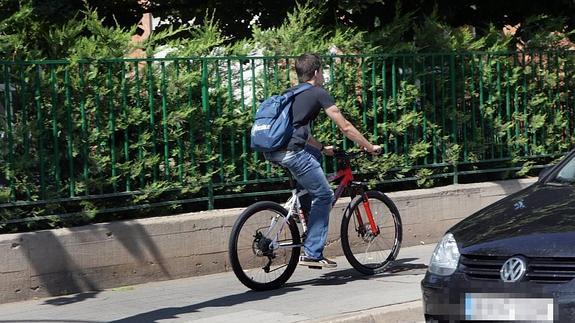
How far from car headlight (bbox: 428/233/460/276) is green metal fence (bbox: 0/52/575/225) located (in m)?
3.27

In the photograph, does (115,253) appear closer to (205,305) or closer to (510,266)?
(205,305)

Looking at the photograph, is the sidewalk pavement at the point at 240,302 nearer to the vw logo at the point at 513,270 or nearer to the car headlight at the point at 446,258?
the car headlight at the point at 446,258

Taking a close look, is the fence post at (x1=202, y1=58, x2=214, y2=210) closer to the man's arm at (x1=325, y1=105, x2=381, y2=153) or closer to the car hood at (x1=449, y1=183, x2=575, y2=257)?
the man's arm at (x1=325, y1=105, x2=381, y2=153)

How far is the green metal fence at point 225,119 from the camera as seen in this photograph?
26.9ft

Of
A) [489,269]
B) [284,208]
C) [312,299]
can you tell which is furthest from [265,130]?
[489,269]

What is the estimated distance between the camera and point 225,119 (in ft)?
30.0

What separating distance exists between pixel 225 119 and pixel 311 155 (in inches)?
49.5

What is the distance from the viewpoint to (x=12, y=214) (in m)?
8.05

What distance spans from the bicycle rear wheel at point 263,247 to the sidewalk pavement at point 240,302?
0.40ft

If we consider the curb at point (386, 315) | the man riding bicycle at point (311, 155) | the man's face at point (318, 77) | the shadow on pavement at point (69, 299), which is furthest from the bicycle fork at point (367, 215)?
the shadow on pavement at point (69, 299)

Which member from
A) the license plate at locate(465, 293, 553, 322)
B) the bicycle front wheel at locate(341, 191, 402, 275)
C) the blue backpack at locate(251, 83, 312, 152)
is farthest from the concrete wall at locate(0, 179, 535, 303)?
the license plate at locate(465, 293, 553, 322)

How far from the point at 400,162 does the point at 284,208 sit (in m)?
2.53

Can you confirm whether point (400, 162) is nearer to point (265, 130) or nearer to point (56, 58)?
point (265, 130)

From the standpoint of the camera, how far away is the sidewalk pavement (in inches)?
286
